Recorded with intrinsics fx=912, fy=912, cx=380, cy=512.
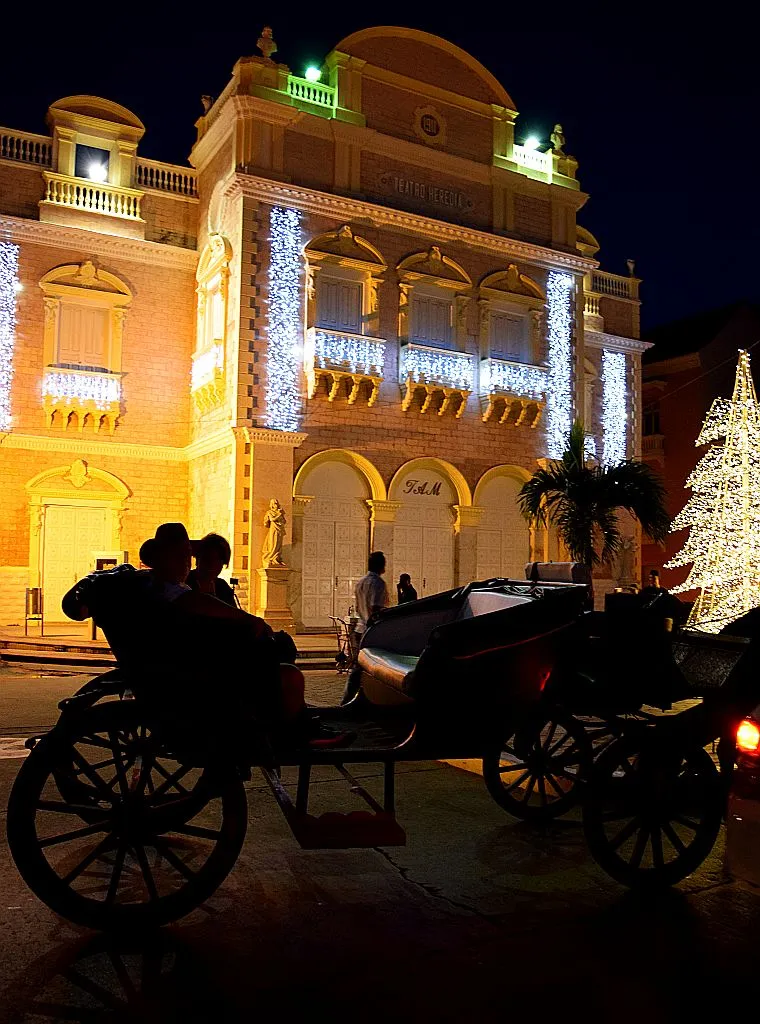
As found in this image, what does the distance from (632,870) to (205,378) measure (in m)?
17.2

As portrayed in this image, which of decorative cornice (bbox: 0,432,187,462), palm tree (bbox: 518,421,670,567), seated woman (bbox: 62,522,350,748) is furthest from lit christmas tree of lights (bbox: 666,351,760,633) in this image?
decorative cornice (bbox: 0,432,187,462)

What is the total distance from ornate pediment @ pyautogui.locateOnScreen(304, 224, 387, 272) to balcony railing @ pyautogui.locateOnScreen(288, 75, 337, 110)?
286 cm

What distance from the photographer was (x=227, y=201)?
20.0 m

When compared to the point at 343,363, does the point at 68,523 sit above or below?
below

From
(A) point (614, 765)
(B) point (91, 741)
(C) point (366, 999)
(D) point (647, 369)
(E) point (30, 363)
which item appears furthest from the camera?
(D) point (647, 369)

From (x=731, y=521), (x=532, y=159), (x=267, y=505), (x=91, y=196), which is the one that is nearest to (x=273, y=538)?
(x=267, y=505)

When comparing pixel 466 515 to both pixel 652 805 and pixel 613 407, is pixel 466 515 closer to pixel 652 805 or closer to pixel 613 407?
pixel 613 407

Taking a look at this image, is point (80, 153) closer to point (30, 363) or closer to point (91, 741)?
point (30, 363)

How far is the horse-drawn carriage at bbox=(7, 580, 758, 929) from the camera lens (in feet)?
12.7

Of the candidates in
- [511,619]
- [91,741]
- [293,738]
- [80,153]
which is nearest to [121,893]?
[91,741]

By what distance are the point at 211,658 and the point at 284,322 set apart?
1620cm

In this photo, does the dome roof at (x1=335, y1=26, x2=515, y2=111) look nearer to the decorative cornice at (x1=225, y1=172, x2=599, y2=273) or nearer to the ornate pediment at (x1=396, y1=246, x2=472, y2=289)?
the decorative cornice at (x1=225, y1=172, x2=599, y2=273)

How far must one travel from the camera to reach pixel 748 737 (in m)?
4.07

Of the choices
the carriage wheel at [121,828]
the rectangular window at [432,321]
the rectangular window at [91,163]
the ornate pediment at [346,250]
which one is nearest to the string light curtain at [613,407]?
the rectangular window at [432,321]
